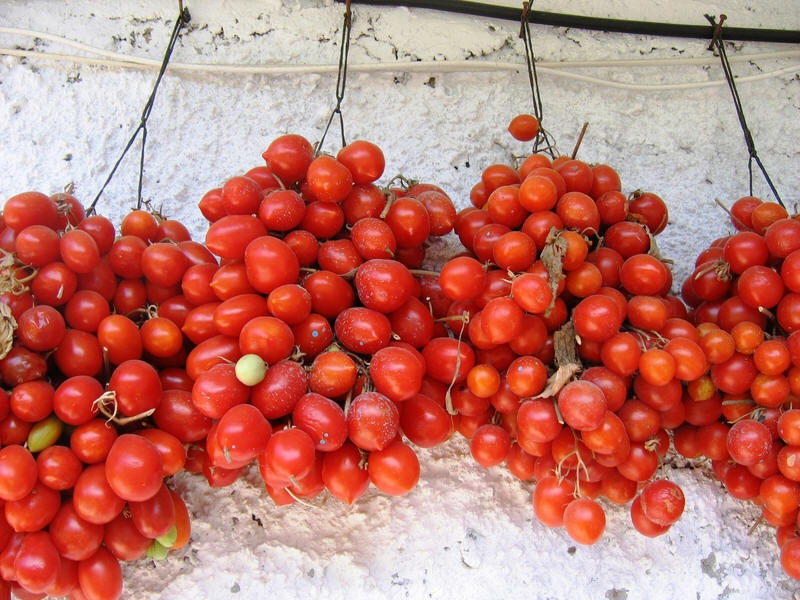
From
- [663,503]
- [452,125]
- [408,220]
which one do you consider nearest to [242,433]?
[408,220]

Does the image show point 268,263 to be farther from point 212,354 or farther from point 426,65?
point 426,65

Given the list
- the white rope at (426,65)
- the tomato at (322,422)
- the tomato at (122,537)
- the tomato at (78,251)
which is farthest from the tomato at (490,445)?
the white rope at (426,65)

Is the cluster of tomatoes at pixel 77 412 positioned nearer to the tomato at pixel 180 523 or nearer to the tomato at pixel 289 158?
the tomato at pixel 180 523

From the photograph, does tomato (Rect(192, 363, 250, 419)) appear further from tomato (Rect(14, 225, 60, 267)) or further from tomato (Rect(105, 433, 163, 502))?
tomato (Rect(14, 225, 60, 267))

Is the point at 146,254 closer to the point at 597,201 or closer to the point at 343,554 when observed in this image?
the point at 343,554

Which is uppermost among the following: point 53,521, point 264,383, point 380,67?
point 380,67

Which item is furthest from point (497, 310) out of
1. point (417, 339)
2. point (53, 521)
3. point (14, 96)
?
point (14, 96)
